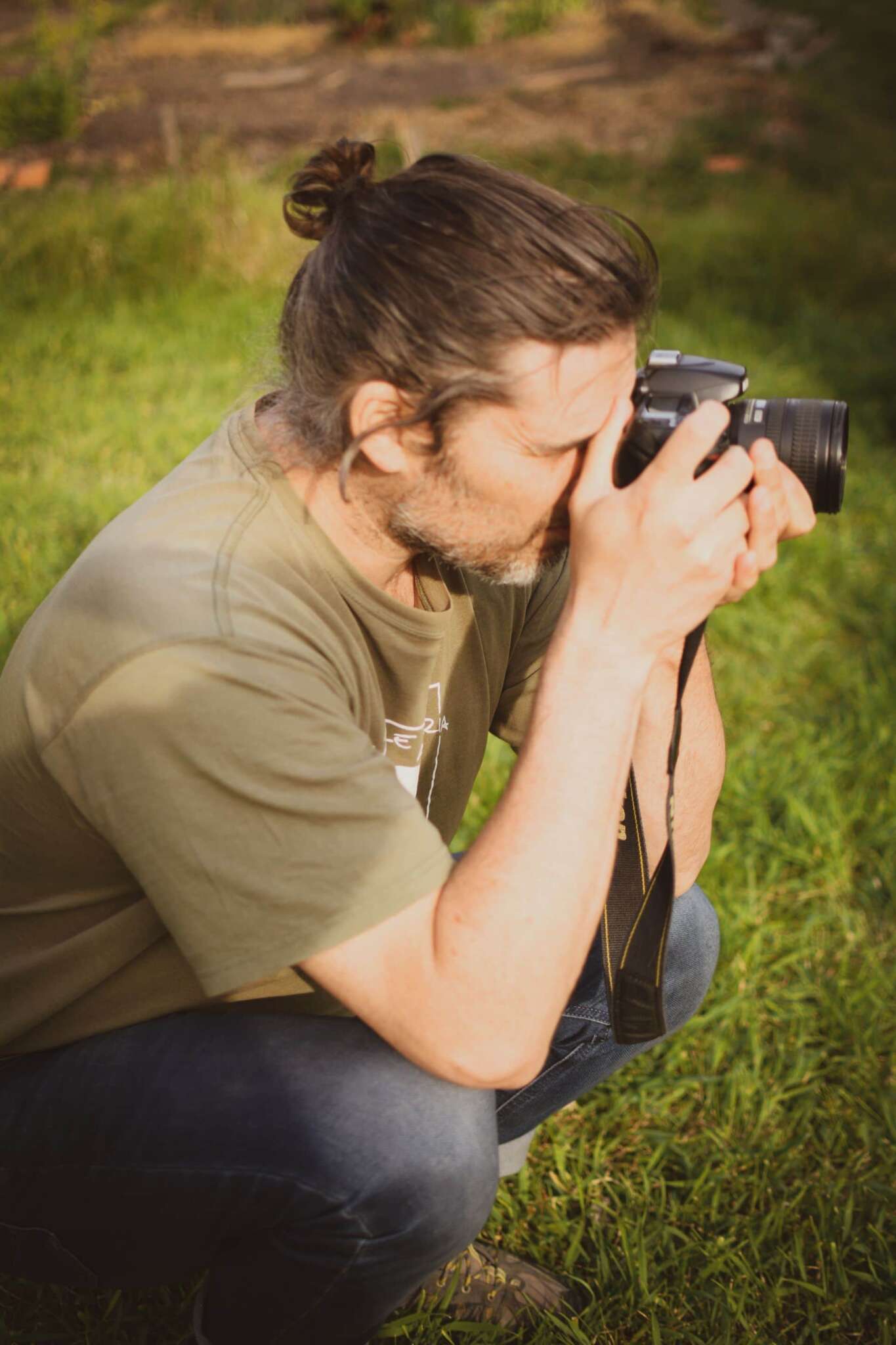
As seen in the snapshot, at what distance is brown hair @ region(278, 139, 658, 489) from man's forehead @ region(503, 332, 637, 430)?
2cm

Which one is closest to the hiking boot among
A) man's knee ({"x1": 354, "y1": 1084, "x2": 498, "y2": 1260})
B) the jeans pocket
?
man's knee ({"x1": 354, "y1": 1084, "x2": 498, "y2": 1260})

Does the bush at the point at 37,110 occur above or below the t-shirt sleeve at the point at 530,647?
below

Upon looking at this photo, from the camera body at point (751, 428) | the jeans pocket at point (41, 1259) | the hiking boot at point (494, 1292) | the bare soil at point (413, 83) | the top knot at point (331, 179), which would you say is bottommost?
the bare soil at point (413, 83)

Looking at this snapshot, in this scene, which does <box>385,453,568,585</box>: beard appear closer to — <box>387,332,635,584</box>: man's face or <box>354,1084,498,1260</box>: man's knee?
<box>387,332,635,584</box>: man's face

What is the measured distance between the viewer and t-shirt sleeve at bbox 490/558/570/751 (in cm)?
184

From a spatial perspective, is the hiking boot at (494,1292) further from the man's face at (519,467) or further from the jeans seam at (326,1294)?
the man's face at (519,467)

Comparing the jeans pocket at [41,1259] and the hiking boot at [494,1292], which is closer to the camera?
the jeans pocket at [41,1259]

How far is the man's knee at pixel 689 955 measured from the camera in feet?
5.68

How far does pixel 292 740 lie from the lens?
1219 mm

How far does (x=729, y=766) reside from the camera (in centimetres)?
270

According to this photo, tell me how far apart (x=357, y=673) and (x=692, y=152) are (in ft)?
26.5

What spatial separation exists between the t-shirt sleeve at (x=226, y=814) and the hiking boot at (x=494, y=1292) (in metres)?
0.74

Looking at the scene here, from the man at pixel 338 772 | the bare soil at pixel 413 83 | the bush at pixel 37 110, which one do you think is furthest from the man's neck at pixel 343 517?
the bush at pixel 37 110

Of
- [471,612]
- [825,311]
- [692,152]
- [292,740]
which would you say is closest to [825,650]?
[471,612]
